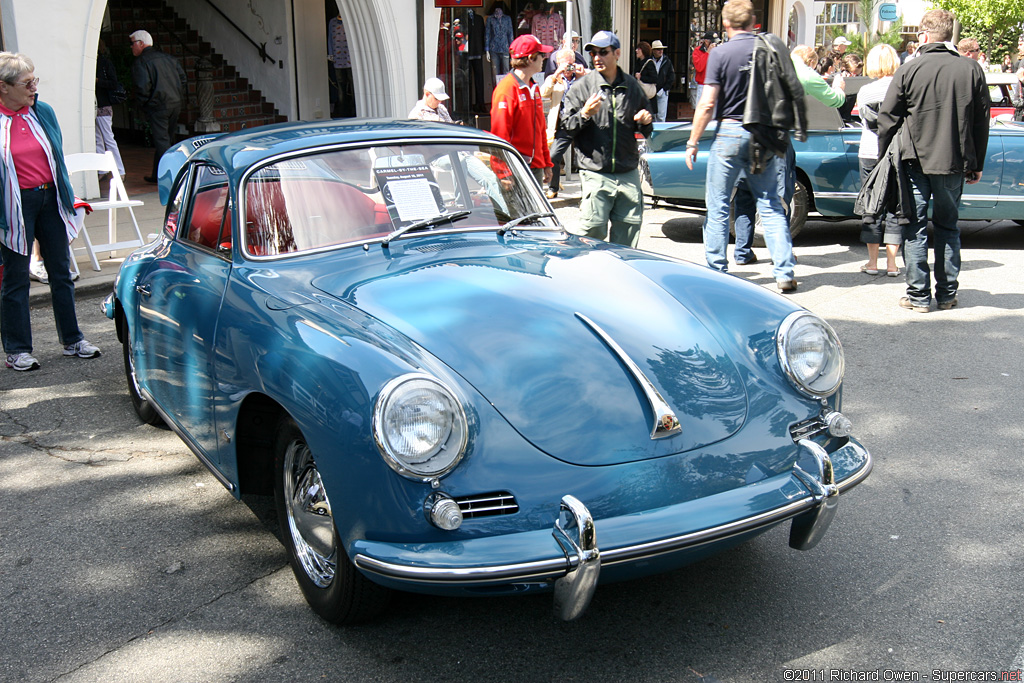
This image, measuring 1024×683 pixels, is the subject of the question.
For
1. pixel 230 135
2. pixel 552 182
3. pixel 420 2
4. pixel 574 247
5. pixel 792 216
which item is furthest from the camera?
pixel 420 2

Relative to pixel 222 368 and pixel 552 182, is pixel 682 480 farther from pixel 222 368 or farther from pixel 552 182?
pixel 552 182

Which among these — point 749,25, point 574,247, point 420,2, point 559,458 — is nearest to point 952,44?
point 749,25

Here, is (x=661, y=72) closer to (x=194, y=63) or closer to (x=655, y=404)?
(x=194, y=63)

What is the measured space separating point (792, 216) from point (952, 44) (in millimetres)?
2770

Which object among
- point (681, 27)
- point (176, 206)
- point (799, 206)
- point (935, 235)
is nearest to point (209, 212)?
point (176, 206)

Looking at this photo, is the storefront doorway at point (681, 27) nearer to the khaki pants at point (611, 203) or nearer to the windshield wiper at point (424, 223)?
the khaki pants at point (611, 203)

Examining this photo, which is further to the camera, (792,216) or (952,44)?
(792,216)

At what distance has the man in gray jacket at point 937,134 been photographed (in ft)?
21.1

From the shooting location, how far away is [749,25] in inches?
275

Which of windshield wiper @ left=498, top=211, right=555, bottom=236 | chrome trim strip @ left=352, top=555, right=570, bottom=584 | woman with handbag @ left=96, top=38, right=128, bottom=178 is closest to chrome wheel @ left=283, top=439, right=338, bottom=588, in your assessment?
chrome trim strip @ left=352, top=555, right=570, bottom=584

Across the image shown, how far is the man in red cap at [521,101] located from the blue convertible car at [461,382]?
188 inches

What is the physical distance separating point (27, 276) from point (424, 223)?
340cm

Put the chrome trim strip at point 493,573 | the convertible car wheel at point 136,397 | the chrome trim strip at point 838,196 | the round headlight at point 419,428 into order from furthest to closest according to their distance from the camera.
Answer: the chrome trim strip at point 838,196 → the convertible car wheel at point 136,397 → the round headlight at point 419,428 → the chrome trim strip at point 493,573

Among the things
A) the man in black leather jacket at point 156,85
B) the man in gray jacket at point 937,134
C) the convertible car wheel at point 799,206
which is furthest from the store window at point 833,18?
the man in gray jacket at point 937,134
